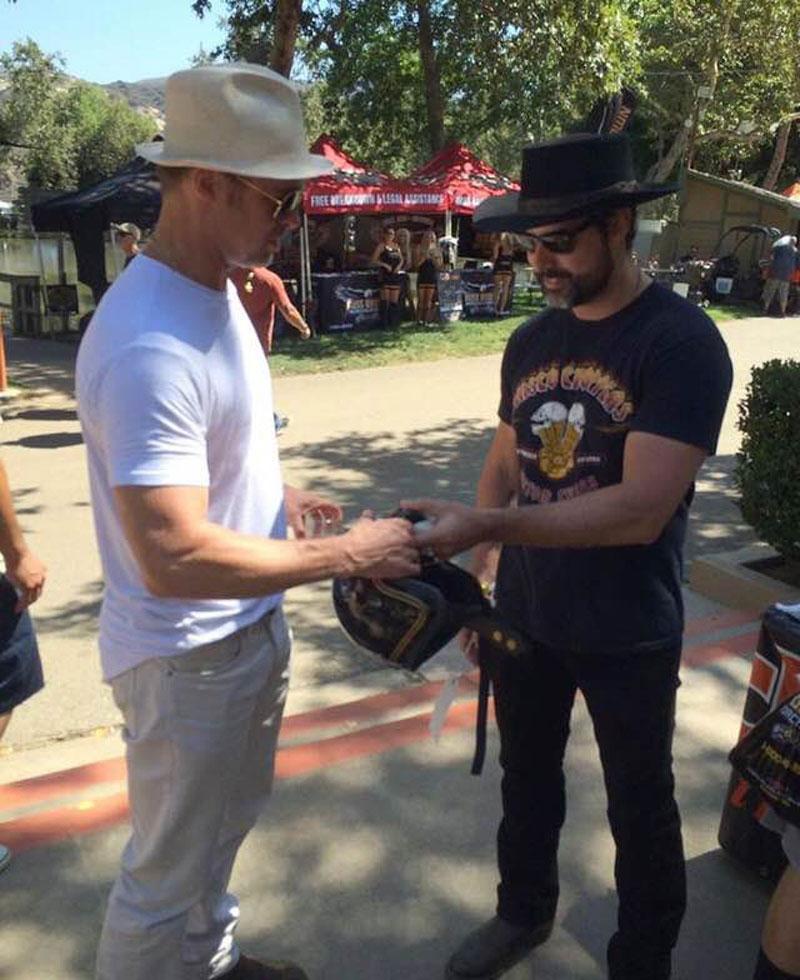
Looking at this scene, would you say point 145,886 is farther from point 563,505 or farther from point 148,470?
point 563,505

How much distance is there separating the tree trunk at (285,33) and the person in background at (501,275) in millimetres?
5306

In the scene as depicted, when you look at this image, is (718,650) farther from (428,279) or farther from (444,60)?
(444,60)

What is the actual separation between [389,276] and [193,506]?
14.8 metres

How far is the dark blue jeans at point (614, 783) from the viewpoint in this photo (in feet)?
6.89

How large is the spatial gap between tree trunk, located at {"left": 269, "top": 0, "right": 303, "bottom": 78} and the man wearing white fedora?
12.7 metres

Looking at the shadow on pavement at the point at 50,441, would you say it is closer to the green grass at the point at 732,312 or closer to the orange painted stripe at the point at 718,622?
the orange painted stripe at the point at 718,622

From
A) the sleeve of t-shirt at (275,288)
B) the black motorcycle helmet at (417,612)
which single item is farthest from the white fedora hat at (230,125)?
the sleeve of t-shirt at (275,288)

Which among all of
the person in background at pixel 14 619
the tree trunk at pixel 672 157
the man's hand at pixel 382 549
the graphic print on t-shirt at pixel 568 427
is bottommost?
the person in background at pixel 14 619

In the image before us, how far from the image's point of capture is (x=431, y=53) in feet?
68.1

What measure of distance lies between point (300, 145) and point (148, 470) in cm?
71

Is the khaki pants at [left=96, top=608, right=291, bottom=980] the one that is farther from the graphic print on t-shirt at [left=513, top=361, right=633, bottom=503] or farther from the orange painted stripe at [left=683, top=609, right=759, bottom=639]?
the orange painted stripe at [left=683, top=609, right=759, bottom=639]

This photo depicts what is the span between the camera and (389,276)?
16.0 meters

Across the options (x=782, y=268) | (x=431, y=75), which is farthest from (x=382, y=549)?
(x=431, y=75)

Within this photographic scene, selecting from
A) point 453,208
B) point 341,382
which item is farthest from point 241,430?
point 453,208
